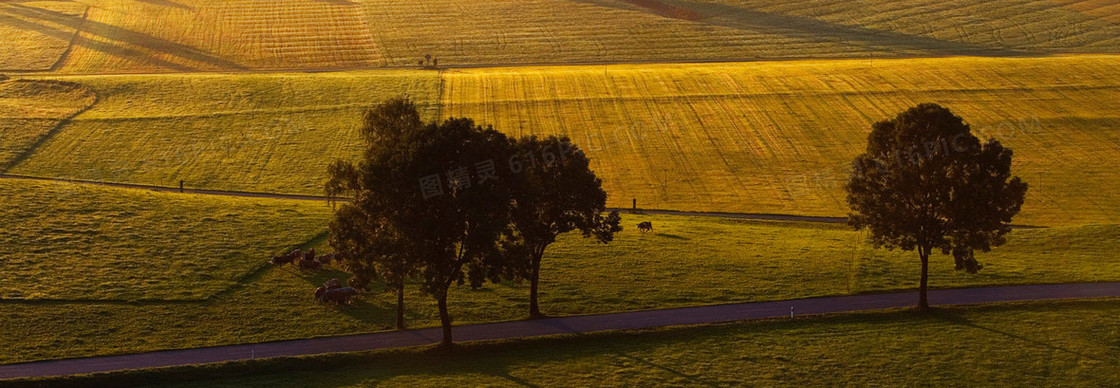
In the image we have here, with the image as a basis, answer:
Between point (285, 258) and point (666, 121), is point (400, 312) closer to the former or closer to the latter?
point (285, 258)

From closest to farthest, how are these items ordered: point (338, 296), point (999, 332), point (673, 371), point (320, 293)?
1. point (673, 371)
2. point (999, 332)
3. point (338, 296)
4. point (320, 293)

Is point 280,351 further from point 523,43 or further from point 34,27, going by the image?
point 34,27

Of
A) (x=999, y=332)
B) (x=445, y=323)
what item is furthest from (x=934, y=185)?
(x=445, y=323)

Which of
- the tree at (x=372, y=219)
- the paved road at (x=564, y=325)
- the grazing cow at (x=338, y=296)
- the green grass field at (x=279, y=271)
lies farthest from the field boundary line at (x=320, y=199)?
the tree at (x=372, y=219)

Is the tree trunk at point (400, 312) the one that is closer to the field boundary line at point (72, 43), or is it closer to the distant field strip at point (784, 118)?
the distant field strip at point (784, 118)

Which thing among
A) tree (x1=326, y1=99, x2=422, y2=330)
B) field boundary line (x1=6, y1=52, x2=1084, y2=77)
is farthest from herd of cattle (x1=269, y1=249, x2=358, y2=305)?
field boundary line (x1=6, y1=52, x2=1084, y2=77)

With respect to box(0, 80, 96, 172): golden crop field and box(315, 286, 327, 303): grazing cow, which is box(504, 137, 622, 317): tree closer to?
box(315, 286, 327, 303): grazing cow
